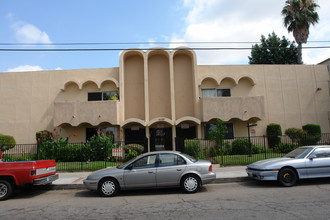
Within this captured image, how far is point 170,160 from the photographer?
25.4 feet

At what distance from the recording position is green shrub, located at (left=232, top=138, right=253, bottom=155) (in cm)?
1642

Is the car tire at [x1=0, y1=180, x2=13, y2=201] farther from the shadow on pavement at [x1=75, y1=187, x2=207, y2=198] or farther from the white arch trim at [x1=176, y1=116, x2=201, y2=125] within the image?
the white arch trim at [x1=176, y1=116, x2=201, y2=125]

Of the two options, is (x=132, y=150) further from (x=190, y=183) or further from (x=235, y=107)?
(x=190, y=183)

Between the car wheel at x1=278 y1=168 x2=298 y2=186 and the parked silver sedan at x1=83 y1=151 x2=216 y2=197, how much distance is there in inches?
91.4

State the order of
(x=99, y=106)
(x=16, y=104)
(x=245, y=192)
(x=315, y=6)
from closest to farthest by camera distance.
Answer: (x=245, y=192) → (x=99, y=106) → (x=16, y=104) → (x=315, y=6)

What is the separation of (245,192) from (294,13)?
22.6 m

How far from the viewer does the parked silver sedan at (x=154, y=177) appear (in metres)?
7.48

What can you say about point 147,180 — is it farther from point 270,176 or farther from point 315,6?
point 315,6

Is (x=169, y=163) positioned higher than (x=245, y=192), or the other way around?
(x=169, y=163)

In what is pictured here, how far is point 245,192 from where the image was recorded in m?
7.45

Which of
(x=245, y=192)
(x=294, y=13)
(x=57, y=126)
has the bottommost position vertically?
(x=245, y=192)

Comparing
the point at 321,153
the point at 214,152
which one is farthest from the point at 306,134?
the point at 321,153

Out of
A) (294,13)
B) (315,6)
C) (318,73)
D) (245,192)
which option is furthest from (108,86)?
(315,6)

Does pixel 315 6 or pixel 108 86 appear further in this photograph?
pixel 315 6
